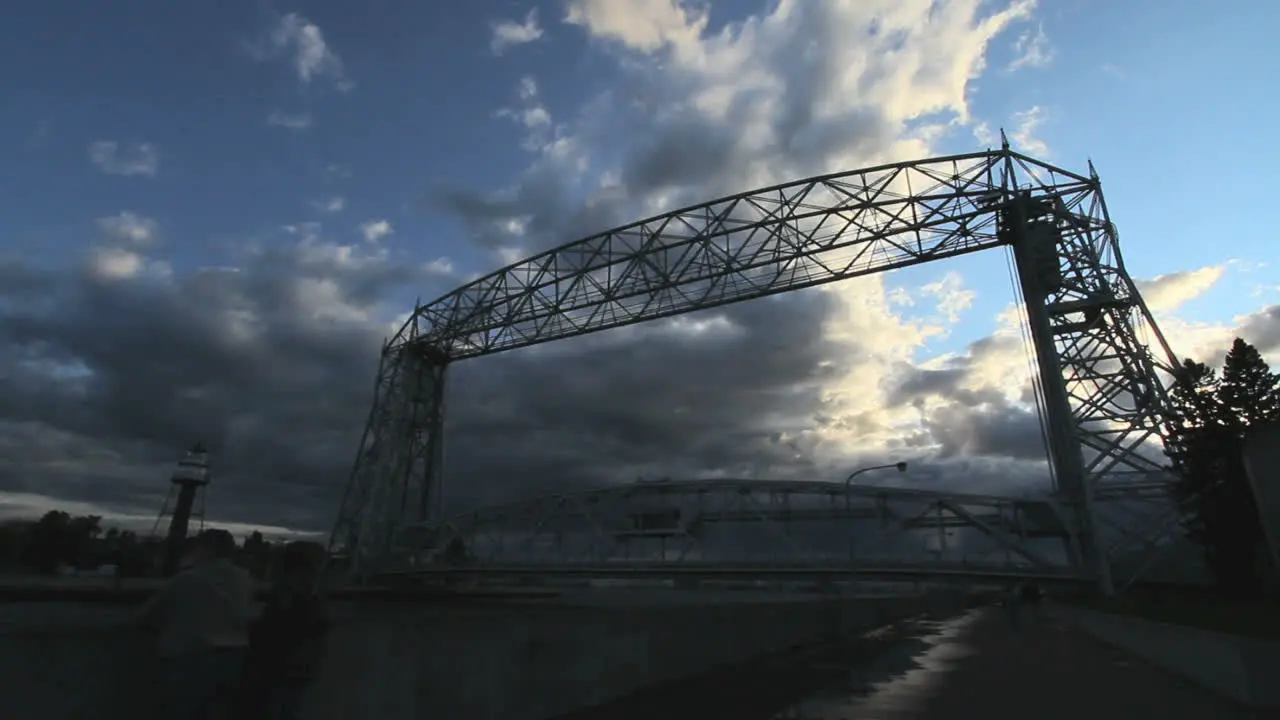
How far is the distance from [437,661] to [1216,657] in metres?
9.43

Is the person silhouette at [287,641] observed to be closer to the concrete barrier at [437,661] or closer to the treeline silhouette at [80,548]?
the concrete barrier at [437,661]

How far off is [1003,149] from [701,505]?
1398 inches

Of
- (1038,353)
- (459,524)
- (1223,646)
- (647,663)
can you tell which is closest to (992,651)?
(1223,646)

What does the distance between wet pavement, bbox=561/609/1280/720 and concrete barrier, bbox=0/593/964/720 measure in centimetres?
42

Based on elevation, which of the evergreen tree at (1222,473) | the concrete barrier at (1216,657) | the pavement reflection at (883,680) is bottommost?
the pavement reflection at (883,680)

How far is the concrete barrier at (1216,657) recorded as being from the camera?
24.7 ft

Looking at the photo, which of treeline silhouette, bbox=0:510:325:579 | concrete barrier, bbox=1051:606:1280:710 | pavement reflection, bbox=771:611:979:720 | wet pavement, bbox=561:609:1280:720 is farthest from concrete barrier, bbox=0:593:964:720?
treeline silhouette, bbox=0:510:325:579

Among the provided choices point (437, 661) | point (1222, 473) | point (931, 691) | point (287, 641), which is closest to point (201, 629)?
point (287, 641)

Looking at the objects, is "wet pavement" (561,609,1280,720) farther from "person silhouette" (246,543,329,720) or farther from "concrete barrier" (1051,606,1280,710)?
"person silhouette" (246,543,329,720)

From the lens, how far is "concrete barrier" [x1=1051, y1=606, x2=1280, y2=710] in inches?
297

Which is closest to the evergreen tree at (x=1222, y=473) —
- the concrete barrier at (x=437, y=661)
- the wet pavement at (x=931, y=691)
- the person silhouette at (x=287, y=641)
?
the wet pavement at (x=931, y=691)

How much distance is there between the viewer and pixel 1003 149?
102 ft

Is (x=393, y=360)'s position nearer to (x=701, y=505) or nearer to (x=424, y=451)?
(x=424, y=451)

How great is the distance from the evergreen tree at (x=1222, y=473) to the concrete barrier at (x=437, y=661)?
917 inches
